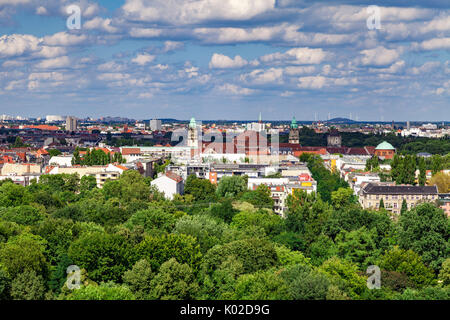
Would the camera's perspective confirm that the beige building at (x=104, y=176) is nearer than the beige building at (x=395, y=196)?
No

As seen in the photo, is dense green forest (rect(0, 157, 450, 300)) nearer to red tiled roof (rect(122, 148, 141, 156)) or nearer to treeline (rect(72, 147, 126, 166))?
treeline (rect(72, 147, 126, 166))

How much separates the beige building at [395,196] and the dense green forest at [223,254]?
11655 millimetres

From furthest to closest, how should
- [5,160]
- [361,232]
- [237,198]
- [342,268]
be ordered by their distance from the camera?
1. [5,160]
2. [237,198]
3. [361,232]
4. [342,268]

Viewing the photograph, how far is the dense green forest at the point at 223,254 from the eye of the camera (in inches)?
912

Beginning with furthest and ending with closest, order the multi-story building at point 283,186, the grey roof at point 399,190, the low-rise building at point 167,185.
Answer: the low-rise building at point 167,185 → the grey roof at point 399,190 → the multi-story building at point 283,186

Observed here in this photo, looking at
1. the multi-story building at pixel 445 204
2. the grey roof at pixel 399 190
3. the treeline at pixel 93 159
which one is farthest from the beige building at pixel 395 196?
the treeline at pixel 93 159

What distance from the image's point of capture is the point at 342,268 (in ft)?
81.2

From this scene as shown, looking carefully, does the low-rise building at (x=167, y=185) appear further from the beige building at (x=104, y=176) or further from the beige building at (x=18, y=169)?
the beige building at (x=18, y=169)

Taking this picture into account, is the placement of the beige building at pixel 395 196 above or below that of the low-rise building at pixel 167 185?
below

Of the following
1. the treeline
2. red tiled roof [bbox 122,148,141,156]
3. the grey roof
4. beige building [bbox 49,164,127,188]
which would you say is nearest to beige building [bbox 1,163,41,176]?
beige building [bbox 49,164,127,188]

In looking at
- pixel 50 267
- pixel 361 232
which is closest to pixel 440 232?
pixel 361 232

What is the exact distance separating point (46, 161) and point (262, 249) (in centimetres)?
7150
